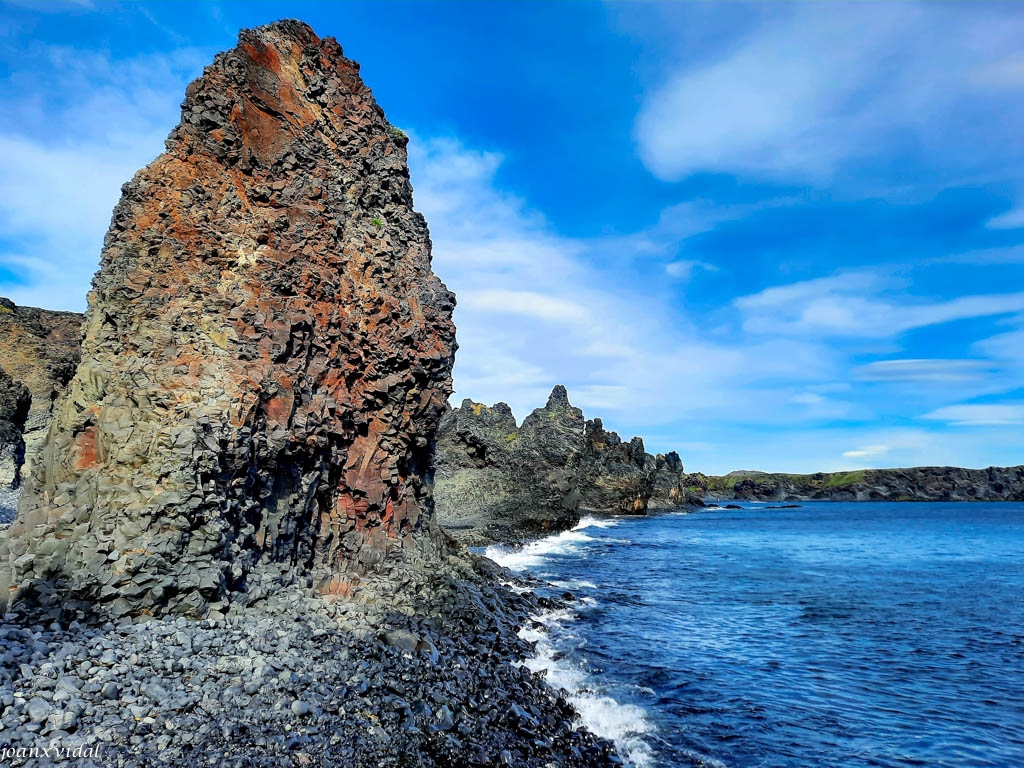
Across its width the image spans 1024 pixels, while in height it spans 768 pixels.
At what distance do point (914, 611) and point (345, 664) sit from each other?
32055mm

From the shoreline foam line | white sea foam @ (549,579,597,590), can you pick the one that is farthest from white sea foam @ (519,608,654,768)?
white sea foam @ (549,579,597,590)

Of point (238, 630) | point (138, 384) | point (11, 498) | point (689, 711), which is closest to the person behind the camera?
point (238, 630)

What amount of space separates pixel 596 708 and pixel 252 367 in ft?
47.9

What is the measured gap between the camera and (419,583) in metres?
19.7

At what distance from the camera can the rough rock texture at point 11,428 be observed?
4075 cm

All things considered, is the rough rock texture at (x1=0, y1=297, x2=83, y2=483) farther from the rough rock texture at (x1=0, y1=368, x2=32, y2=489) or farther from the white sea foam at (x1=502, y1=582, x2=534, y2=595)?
the white sea foam at (x1=502, y1=582, x2=534, y2=595)

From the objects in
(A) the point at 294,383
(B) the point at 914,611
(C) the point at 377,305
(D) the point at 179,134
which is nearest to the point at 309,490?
(A) the point at 294,383

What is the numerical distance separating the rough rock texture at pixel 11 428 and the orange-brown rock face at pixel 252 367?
117 ft

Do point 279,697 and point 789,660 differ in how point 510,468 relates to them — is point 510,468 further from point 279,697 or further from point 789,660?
point 279,697

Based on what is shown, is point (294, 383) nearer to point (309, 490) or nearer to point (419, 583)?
point (309, 490)

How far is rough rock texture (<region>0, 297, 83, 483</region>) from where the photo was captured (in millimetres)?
50125

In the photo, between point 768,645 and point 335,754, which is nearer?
point 335,754

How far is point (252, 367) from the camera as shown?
16.6 meters

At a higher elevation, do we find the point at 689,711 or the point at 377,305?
the point at 377,305
